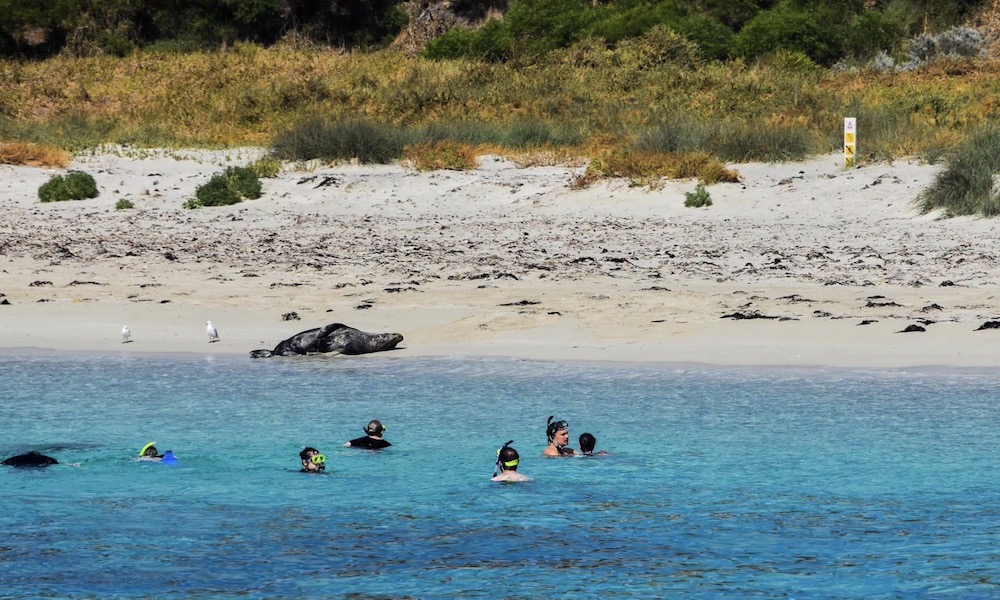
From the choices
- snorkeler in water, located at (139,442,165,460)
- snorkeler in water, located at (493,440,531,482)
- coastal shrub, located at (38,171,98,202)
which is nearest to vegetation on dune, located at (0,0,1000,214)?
coastal shrub, located at (38,171,98,202)

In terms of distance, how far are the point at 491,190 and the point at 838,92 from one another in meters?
13.5

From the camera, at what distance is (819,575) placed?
280 inches

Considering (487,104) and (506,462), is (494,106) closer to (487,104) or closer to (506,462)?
(487,104)

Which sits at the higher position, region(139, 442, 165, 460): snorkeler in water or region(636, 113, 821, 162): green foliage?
region(636, 113, 821, 162): green foliage

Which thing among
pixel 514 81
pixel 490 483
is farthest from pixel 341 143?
pixel 490 483

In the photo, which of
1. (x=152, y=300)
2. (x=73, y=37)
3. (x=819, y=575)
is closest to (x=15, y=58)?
(x=73, y=37)

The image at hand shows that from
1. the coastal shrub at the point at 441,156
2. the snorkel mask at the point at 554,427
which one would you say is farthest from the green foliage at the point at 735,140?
the snorkel mask at the point at 554,427

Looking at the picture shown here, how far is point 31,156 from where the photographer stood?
26.9 meters

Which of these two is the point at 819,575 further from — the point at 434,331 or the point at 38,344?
the point at 38,344

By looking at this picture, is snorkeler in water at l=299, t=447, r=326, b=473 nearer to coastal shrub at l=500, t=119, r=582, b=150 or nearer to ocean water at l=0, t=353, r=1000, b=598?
ocean water at l=0, t=353, r=1000, b=598

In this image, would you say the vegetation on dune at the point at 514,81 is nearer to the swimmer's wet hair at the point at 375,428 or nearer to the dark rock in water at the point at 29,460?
the swimmer's wet hair at the point at 375,428

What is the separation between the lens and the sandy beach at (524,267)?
13.7m

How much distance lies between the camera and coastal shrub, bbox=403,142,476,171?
25.1m

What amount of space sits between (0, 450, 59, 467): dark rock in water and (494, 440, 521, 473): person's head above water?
10.5 feet
